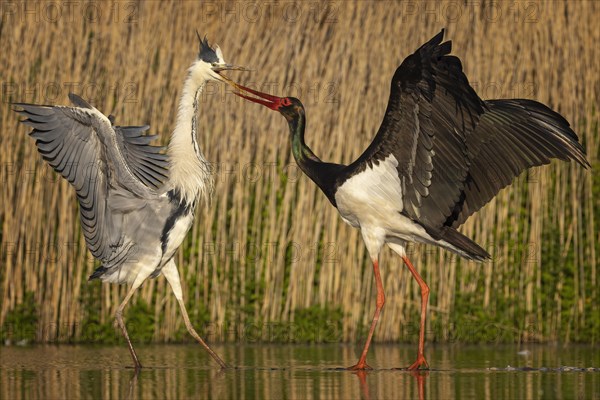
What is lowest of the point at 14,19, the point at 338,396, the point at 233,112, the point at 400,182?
the point at 338,396

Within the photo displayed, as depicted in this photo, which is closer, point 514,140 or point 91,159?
→ point 91,159

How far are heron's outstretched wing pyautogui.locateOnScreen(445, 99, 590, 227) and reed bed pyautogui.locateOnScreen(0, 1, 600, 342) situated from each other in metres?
2.12

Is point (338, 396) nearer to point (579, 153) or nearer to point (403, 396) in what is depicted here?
point (403, 396)

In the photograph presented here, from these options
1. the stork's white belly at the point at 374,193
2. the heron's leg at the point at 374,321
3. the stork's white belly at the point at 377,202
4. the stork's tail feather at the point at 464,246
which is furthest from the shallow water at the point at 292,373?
the stork's white belly at the point at 374,193

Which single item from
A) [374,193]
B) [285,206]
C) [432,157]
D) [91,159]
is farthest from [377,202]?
[285,206]

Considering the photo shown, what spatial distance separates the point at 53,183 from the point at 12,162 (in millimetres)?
405

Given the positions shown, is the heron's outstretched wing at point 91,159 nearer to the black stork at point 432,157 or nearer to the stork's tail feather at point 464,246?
the black stork at point 432,157

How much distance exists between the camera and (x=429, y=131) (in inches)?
324

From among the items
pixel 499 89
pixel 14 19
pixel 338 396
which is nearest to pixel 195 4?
pixel 14 19

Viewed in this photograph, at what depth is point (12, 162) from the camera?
36.5 feet

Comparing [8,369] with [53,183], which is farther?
[53,183]

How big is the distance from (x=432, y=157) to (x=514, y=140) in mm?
884

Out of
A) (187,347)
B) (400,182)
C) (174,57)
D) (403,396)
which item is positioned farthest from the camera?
(174,57)

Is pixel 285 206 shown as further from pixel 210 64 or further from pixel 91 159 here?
pixel 91 159
